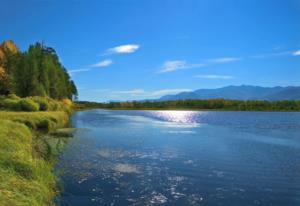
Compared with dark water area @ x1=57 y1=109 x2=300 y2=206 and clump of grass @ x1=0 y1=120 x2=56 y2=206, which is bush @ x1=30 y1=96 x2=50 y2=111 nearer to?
dark water area @ x1=57 y1=109 x2=300 y2=206

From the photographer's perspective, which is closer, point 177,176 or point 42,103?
point 177,176

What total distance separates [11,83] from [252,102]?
154990mm

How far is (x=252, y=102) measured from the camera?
190 m

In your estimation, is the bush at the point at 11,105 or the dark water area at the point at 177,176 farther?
the bush at the point at 11,105

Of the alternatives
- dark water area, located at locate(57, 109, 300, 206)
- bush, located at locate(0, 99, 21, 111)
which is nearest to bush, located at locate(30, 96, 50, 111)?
bush, located at locate(0, 99, 21, 111)

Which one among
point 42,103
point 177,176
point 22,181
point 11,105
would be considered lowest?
point 177,176

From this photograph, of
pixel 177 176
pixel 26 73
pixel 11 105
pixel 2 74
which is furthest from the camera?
pixel 2 74

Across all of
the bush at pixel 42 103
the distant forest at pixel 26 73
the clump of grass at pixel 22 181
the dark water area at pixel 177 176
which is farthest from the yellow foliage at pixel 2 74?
the clump of grass at pixel 22 181

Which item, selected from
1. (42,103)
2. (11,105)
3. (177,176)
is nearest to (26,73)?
(42,103)

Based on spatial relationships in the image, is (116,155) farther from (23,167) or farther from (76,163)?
(23,167)

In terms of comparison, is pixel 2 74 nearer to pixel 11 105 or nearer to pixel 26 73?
pixel 26 73

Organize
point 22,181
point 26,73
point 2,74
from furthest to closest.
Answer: point 2,74 → point 26,73 → point 22,181

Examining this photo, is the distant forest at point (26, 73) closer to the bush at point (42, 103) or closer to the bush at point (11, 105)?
the bush at point (42, 103)

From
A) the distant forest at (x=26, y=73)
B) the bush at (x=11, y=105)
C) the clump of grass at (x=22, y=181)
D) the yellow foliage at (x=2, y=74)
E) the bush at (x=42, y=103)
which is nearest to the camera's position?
the clump of grass at (x=22, y=181)
